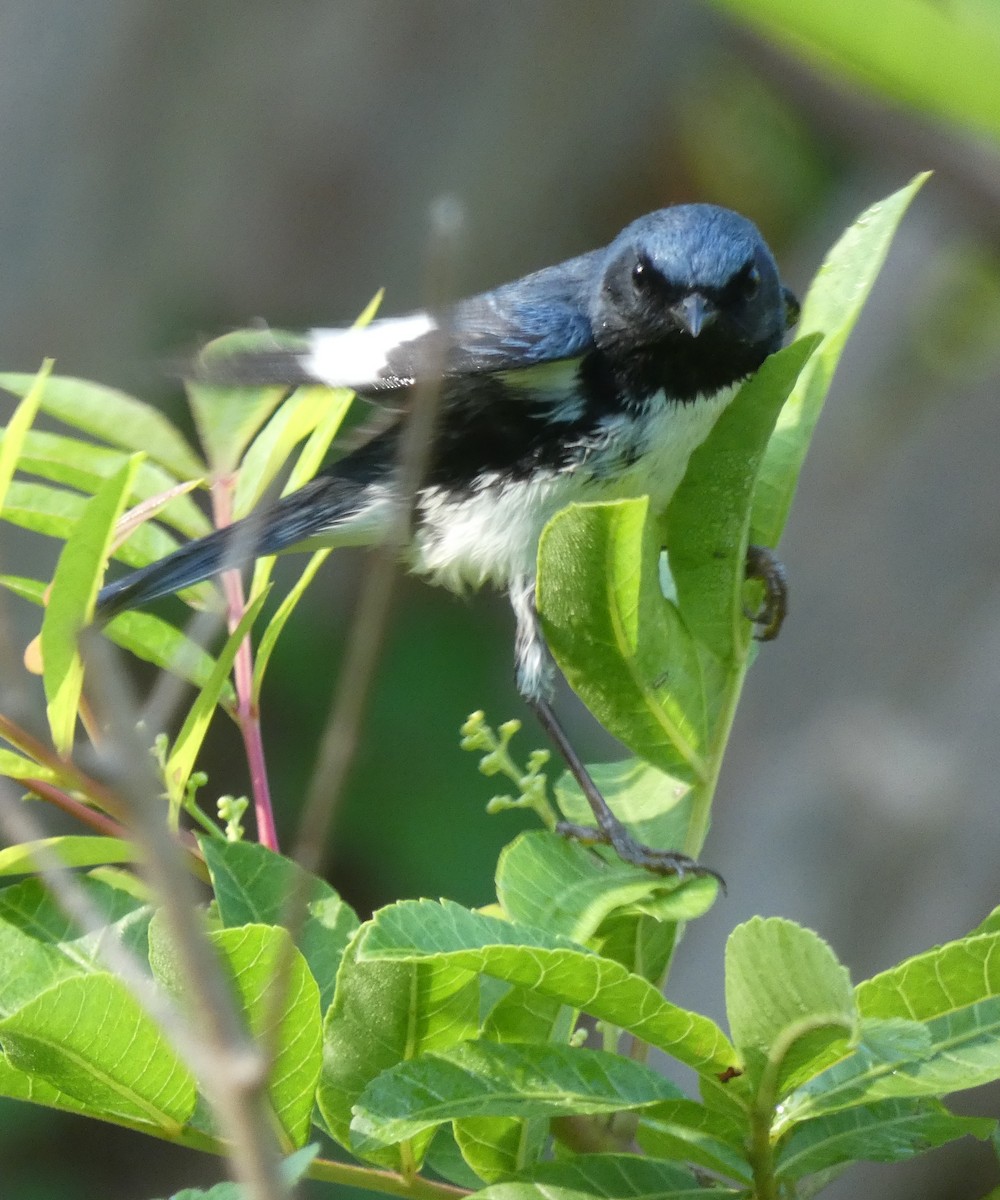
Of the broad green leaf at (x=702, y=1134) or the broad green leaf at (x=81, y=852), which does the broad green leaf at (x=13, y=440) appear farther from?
the broad green leaf at (x=702, y=1134)

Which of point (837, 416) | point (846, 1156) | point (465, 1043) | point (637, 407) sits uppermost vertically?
point (837, 416)

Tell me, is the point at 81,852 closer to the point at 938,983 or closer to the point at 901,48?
the point at 938,983

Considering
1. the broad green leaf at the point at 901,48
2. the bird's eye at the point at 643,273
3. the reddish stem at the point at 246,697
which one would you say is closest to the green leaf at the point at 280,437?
the reddish stem at the point at 246,697

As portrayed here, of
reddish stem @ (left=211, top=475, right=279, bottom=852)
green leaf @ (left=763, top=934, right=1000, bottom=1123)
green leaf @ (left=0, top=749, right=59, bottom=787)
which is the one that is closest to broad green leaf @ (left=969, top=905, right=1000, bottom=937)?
green leaf @ (left=763, top=934, right=1000, bottom=1123)

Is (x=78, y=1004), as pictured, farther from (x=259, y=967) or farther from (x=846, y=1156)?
(x=846, y=1156)

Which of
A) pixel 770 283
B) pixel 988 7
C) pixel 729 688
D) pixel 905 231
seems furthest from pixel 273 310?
pixel 988 7

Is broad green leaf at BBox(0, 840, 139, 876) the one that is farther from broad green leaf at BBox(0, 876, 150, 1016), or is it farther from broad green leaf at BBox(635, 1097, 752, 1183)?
broad green leaf at BBox(635, 1097, 752, 1183)

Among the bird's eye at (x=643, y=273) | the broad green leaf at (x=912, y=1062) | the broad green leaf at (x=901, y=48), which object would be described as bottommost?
the broad green leaf at (x=912, y=1062)
